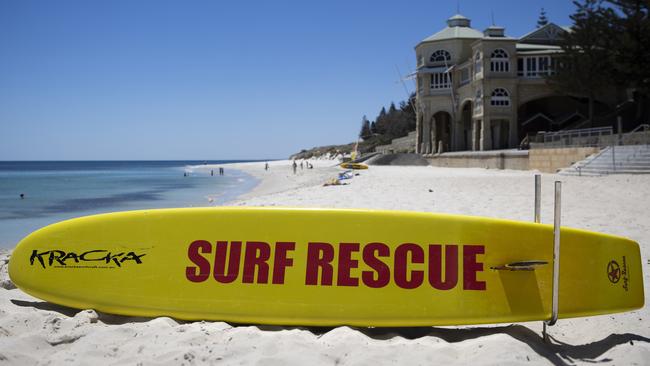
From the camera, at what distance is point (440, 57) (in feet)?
142

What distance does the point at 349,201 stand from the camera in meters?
12.4

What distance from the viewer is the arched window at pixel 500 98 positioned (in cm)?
3638

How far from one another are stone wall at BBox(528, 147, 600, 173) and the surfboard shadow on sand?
A: 18545 millimetres

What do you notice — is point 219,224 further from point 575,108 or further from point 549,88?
point 575,108

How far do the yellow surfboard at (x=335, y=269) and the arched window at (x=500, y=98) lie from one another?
35.3 meters

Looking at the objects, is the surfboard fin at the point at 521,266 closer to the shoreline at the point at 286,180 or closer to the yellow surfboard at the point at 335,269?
the yellow surfboard at the point at 335,269

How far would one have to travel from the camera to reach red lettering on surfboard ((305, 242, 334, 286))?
138 inches

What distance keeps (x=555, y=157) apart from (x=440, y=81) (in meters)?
22.4

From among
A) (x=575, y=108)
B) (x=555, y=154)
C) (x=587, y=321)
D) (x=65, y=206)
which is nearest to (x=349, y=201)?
(x=587, y=321)

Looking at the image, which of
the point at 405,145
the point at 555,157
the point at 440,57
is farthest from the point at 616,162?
the point at 405,145

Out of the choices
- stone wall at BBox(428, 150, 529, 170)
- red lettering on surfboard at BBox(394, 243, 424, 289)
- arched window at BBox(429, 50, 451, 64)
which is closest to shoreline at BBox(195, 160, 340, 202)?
stone wall at BBox(428, 150, 529, 170)

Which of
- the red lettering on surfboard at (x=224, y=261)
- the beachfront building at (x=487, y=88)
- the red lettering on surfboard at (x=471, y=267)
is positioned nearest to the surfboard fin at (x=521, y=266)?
the red lettering on surfboard at (x=471, y=267)

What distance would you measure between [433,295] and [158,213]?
2132 millimetres

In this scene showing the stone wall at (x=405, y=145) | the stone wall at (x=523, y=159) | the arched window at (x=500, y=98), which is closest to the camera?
the stone wall at (x=523, y=159)
